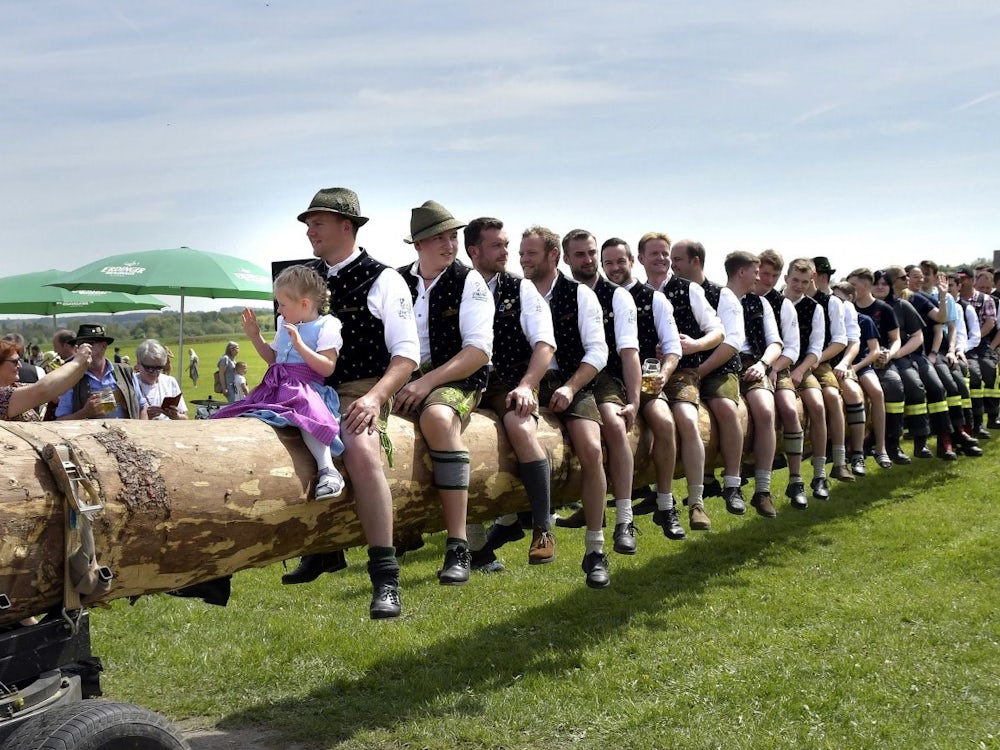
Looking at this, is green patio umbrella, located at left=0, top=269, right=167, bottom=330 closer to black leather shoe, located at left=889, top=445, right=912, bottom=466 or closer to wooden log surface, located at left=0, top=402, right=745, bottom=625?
black leather shoe, located at left=889, top=445, right=912, bottom=466

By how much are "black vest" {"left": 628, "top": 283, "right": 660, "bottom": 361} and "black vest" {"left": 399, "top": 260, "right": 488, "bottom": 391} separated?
6.62 ft

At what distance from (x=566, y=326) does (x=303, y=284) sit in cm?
218

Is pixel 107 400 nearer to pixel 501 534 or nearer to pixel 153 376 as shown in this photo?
Result: pixel 153 376

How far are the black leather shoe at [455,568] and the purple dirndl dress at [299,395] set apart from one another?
0.86 metres

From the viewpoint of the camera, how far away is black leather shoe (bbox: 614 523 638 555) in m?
6.02

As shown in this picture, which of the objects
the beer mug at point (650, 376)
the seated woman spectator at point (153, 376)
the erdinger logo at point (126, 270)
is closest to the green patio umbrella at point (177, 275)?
the erdinger logo at point (126, 270)

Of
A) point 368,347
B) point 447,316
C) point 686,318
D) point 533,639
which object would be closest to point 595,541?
point 533,639

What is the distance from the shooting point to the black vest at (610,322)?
6491mm

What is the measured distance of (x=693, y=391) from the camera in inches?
278

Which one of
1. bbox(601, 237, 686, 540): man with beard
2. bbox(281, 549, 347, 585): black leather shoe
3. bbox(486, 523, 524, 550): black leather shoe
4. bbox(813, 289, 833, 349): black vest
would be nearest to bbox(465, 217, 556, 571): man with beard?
bbox(486, 523, 524, 550): black leather shoe

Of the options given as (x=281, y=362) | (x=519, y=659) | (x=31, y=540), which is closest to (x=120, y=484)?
(x=31, y=540)

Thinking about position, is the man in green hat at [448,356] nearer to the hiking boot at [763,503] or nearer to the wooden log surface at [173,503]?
the wooden log surface at [173,503]

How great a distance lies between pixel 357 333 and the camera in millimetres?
4836

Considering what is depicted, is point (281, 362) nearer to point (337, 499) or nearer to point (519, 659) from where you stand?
point (337, 499)
